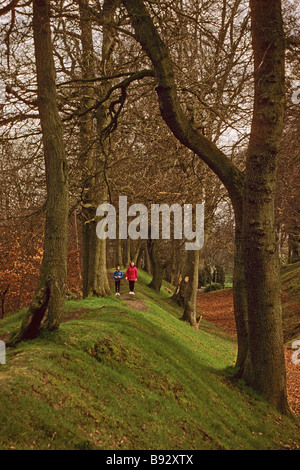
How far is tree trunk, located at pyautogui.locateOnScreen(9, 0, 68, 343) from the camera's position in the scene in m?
7.83

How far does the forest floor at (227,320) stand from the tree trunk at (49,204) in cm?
685

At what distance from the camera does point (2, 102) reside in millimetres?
10289

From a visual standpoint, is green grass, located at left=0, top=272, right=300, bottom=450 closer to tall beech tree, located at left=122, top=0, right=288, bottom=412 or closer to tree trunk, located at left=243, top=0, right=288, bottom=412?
tall beech tree, located at left=122, top=0, right=288, bottom=412

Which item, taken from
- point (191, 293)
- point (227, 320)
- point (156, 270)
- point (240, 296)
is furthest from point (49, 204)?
point (156, 270)

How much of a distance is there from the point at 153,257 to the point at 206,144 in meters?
22.3

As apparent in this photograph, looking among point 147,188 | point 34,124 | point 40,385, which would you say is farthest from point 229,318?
point 40,385

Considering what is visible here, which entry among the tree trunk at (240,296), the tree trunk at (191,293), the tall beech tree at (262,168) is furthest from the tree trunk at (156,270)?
the tall beech tree at (262,168)

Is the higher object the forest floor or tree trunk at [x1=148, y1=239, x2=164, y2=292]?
tree trunk at [x1=148, y1=239, x2=164, y2=292]

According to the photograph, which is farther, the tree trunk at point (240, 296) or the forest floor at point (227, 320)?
the forest floor at point (227, 320)

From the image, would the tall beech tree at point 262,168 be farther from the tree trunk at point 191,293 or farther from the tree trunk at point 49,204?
the tree trunk at point 191,293

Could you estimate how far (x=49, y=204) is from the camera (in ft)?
26.6

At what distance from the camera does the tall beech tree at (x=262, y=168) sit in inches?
351

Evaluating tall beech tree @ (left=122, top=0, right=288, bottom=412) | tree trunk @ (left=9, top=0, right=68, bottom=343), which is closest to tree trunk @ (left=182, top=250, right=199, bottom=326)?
tall beech tree @ (left=122, top=0, right=288, bottom=412)

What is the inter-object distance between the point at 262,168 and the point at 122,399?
5384 mm
